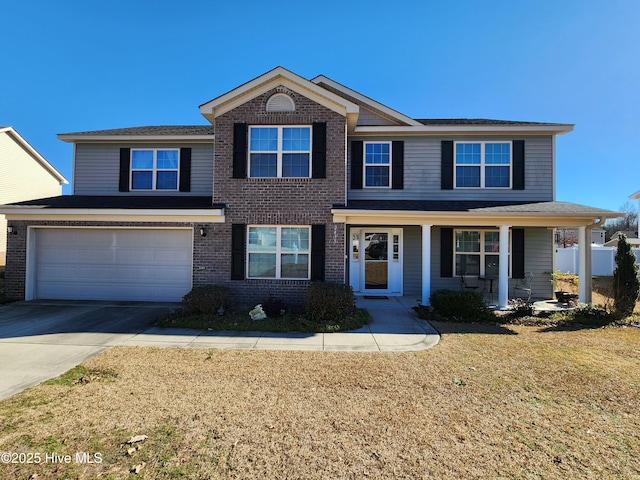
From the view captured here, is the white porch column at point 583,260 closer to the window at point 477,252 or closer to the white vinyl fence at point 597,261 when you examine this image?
the window at point 477,252

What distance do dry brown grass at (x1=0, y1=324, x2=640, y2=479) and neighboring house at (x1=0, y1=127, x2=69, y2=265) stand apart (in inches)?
803

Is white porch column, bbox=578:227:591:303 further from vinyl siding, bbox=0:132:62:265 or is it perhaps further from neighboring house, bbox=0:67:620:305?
vinyl siding, bbox=0:132:62:265

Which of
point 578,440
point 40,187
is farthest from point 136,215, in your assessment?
point 40,187

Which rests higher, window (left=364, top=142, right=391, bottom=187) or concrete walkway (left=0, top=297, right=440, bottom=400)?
window (left=364, top=142, right=391, bottom=187)

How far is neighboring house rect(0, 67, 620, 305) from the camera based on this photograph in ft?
28.8

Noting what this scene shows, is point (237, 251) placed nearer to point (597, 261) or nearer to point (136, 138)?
point (136, 138)

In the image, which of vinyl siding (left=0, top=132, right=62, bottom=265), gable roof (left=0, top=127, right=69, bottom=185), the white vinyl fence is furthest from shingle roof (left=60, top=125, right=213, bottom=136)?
the white vinyl fence

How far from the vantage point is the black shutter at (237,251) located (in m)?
8.75

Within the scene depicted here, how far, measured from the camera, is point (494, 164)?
1039 cm

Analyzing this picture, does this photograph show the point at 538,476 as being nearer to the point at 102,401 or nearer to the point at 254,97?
the point at 102,401

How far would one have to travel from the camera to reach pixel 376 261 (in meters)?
10.8

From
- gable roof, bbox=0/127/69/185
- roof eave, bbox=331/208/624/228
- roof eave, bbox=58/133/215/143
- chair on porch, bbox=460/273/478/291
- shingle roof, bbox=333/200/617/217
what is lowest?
chair on porch, bbox=460/273/478/291

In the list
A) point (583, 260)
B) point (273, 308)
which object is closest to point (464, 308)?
point (583, 260)

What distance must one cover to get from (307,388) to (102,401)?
2.51 meters
